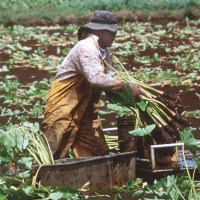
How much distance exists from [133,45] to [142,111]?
1067 centimetres

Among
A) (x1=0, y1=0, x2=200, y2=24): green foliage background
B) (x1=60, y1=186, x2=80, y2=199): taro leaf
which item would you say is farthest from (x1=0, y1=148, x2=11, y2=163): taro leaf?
(x1=0, y1=0, x2=200, y2=24): green foliage background

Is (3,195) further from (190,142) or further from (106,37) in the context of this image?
(106,37)

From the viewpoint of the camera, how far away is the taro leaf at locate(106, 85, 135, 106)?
6.34 metres

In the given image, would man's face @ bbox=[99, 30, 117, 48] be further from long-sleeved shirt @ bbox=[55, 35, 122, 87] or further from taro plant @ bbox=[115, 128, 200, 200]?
taro plant @ bbox=[115, 128, 200, 200]

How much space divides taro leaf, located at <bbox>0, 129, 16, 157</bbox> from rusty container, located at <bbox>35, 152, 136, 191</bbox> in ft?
0.98

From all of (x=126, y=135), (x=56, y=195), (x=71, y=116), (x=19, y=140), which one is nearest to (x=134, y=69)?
(x=126, y=135)

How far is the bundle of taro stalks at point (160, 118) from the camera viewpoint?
6.52 m

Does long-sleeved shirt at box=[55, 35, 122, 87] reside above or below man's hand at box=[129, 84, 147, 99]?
above

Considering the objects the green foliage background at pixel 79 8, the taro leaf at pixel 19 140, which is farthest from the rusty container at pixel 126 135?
the green foliage background at pixel 79 8

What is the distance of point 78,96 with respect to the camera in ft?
21.7

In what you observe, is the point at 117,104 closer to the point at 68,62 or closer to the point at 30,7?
the point at 68,62

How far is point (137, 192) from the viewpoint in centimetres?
578

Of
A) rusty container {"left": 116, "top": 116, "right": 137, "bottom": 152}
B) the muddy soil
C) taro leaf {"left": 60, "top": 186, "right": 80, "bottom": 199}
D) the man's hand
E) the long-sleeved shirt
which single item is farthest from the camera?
the muddy soil

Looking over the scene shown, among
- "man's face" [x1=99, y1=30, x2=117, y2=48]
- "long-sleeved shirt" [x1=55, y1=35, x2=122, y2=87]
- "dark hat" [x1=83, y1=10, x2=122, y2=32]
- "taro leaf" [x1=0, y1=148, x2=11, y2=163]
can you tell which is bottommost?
"taro leaf" [x1=0, y1=148, x2=11, y2=163]
